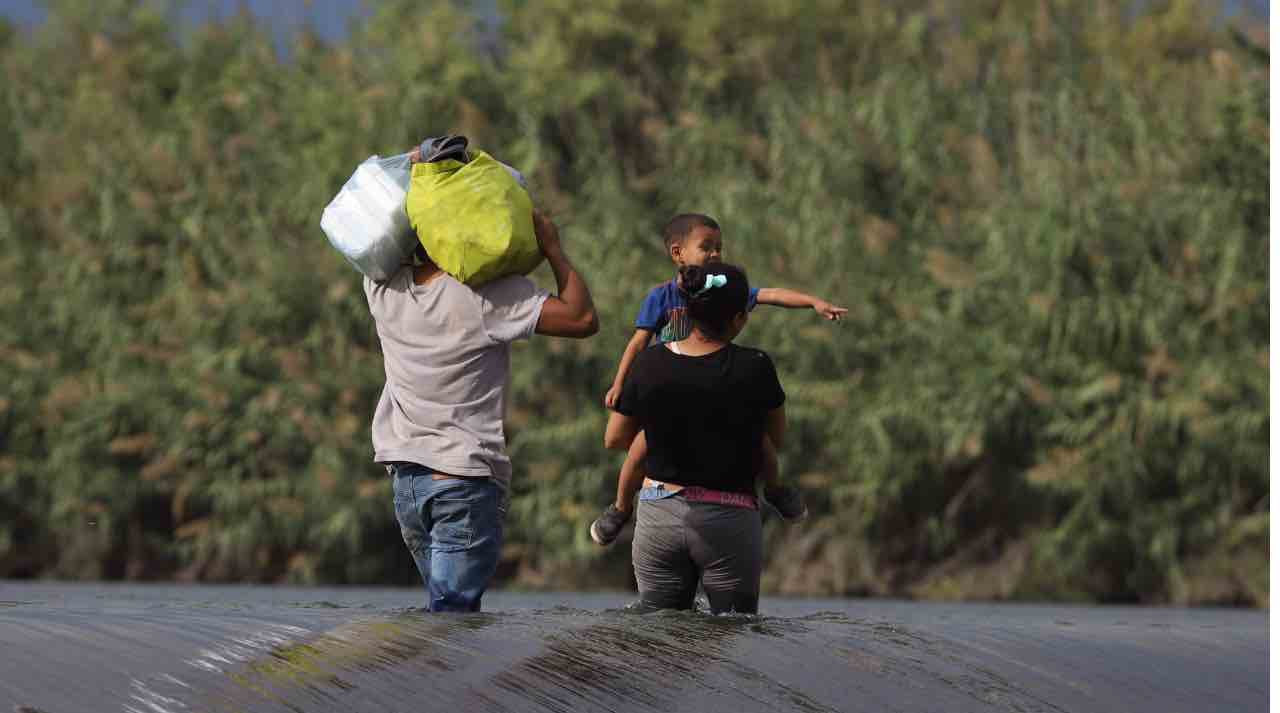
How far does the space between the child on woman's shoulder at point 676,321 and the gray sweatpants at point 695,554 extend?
0.15 metres

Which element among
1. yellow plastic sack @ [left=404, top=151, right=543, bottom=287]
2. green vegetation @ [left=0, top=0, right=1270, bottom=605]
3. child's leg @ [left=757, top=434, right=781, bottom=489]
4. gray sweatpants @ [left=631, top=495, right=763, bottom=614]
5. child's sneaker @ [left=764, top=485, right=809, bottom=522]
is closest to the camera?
yellow plastic sack @ [left=404, top=151, right=543, bottom=287]

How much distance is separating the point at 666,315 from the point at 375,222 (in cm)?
83

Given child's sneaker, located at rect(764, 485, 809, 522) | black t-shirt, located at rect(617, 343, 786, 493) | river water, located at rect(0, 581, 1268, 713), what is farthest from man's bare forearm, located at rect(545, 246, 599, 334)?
river water, located at rect(0, 581, 1268, 713)

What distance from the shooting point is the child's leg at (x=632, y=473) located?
5719mm

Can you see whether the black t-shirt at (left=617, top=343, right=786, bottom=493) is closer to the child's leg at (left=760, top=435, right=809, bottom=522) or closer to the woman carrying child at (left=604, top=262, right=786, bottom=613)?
the woman carrying child at (left=604, top=262, right=786, bottom=613)

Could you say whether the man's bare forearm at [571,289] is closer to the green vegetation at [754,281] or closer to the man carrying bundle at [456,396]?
the man carrying bundle at [456,396]

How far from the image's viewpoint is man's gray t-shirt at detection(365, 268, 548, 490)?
5.38 m

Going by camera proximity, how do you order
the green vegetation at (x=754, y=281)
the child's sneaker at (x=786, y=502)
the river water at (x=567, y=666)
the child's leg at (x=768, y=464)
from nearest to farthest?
the river water at (x=567, y=666)
the child's leg at (x=768, y=464)
the child's sneaker at (x=786, y=502)
the green vegetation at (x=754, y=281)

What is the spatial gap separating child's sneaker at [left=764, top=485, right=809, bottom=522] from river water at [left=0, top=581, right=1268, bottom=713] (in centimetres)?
28

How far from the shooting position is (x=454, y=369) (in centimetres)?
539

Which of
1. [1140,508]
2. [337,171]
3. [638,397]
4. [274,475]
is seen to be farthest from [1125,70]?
[638,397]

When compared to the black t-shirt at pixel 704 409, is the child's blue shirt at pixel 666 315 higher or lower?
higher

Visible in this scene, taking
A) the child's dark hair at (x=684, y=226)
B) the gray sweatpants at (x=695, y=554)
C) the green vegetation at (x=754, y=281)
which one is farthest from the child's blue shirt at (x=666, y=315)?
the green vegetation at (x=754, y=281)

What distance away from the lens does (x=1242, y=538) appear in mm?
13672
